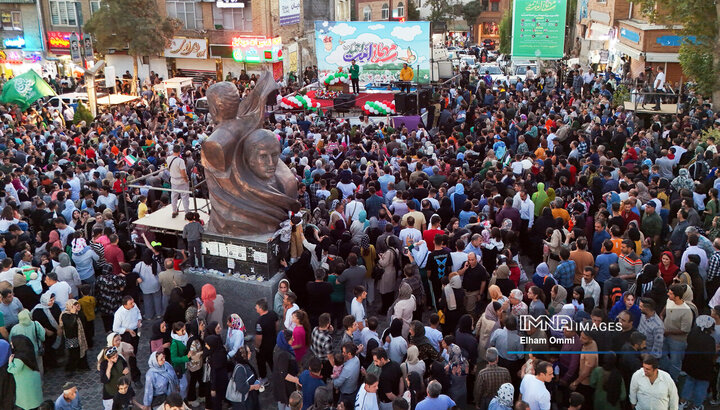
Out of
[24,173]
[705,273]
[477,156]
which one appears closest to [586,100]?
[477,156]

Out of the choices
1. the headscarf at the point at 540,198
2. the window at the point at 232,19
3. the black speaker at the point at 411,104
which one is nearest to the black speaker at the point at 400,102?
the black speaker at the point at 411,104

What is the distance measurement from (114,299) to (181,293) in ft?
3.71

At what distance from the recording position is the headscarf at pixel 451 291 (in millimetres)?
8367

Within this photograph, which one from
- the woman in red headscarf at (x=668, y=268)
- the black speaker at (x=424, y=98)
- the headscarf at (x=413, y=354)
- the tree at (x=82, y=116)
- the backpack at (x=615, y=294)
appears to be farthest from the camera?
the black speaker at (x=424, y=98)

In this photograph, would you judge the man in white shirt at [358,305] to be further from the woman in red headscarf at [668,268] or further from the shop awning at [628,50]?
the shop awning at [628,50]

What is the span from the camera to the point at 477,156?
46.9 feet

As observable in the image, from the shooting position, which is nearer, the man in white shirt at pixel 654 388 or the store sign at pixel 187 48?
the man in white shirt at pixel 654 388

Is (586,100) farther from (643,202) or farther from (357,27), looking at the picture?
(643,202)

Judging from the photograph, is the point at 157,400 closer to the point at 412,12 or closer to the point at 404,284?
the point at 404,284

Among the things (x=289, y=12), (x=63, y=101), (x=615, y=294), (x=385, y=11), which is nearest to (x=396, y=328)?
(x=615, y=294)

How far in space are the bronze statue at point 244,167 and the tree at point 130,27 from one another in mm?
23232

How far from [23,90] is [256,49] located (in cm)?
1395

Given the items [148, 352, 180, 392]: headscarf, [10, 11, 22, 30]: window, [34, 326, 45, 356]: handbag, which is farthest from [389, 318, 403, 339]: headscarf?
[10, 11, 22, 30]: window

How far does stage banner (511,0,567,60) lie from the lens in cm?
2975
